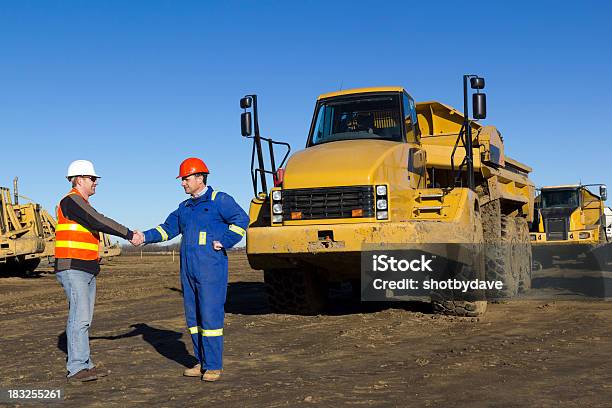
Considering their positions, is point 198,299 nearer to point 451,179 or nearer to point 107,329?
point 107,329

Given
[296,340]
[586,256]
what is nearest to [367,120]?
[296,340]

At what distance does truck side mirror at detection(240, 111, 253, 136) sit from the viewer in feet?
36.8

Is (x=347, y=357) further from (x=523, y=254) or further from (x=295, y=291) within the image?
(x=523, y=254)

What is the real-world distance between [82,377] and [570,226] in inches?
736

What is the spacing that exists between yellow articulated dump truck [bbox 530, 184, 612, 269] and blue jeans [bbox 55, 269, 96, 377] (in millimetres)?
17136

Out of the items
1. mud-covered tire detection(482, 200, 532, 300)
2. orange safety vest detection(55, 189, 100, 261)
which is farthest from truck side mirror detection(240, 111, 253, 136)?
orange safety vest detection(55, 189, 100, 261)

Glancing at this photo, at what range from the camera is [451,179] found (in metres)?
11.5

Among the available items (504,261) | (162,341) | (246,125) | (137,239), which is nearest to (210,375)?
(137,239)

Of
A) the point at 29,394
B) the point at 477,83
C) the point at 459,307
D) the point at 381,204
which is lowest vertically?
the point at 29,394

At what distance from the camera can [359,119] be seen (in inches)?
437

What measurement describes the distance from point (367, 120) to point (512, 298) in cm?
471

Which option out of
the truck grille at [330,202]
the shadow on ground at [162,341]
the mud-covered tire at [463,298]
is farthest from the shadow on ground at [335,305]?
the truck grille at [330,202]

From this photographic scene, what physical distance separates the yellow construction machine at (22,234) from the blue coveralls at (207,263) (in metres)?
17.2

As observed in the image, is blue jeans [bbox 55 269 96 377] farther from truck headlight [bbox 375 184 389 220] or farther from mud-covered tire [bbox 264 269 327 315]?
mud-covered tire [bbox 264 269 327 315]
